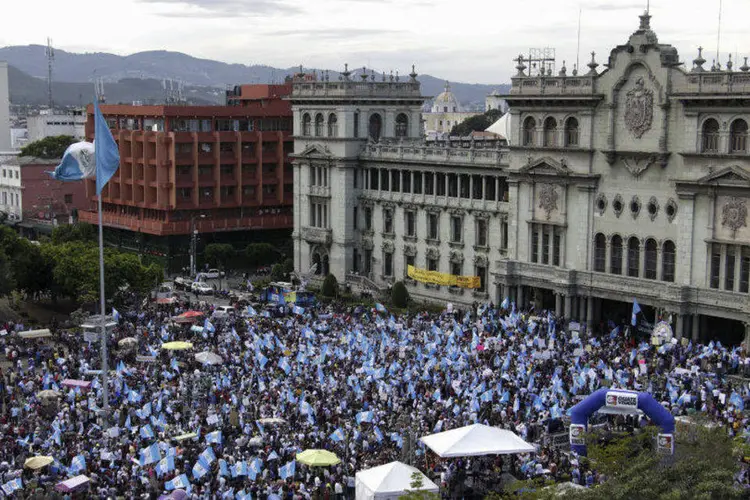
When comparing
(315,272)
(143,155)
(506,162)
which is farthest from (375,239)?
(143,155)

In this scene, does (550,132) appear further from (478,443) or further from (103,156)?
(478,443)

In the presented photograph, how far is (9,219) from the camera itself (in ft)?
430

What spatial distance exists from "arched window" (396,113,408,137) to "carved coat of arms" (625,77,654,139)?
28.6 m

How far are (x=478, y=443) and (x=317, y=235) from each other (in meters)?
53.3

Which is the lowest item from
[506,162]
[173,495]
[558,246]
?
[173,495]

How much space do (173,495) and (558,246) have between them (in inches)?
1604

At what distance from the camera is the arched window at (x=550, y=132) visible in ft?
236

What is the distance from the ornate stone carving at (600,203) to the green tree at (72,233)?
5060 cm

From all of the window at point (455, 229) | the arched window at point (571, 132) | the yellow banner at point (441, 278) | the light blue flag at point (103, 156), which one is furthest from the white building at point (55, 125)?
the light blue flag at point (103, 156)

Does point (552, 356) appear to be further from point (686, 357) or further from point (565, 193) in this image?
point (565, 193)

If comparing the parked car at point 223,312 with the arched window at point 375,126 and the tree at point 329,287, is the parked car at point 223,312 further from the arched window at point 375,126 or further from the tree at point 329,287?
the arched window at point 375,126

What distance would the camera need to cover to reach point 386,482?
37.0m

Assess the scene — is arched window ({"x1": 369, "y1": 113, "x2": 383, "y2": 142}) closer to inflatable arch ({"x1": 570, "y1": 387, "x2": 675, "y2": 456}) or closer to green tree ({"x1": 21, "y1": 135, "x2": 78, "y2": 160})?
Result: inflatable arch ({"x1": 570, "y1": 387, "x2": 675, "y2": 456})

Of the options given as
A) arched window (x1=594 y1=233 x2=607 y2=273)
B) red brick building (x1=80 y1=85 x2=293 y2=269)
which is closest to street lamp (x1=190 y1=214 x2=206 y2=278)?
red brick building (x1=80 y1=85 x2=293 y2=269)
